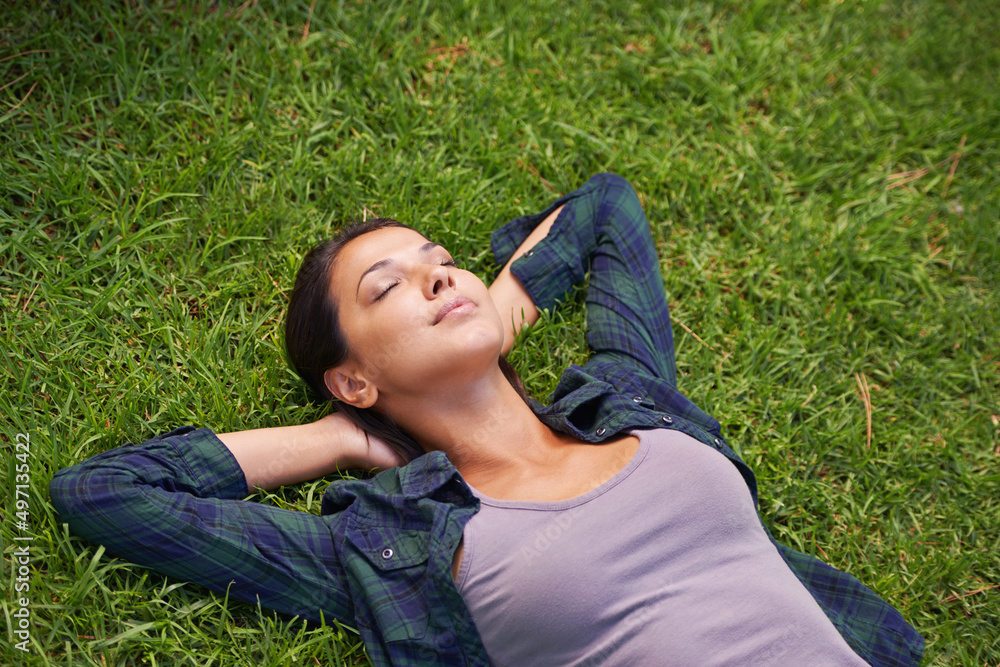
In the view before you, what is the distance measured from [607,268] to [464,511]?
55.3 inches

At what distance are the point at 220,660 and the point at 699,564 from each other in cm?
179

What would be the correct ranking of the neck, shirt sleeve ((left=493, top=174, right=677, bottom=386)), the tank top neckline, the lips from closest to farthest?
the tank top neckline
the lips
the neck
shirt sleeve ((left=493, top=174, right=677, bottom=386))

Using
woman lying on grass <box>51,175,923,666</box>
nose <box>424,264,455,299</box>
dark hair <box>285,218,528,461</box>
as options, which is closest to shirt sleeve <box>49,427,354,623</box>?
woman lying on grass <box>51,175,923,666</box>

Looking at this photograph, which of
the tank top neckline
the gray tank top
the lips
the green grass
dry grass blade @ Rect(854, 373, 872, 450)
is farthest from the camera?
dry grass blade @ Rect(854, 373, 872, 450)

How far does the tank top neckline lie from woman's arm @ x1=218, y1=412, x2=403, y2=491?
0.53 meters

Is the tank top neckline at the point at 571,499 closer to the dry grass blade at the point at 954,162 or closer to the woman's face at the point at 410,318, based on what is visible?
the woman's face at the point at 410,318

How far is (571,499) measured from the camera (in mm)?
2436

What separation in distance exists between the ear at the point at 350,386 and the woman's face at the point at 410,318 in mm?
40

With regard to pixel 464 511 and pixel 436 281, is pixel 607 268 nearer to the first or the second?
pixel 436 281

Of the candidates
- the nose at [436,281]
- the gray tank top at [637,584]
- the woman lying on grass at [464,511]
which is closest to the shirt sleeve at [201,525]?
the woman lying on grass at [464,511]

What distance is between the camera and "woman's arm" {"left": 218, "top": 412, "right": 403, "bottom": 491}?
269 centimetres

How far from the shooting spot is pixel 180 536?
238cm

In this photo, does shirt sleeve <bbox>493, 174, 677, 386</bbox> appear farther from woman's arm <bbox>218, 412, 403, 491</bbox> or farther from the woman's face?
woman's arm <bbox>218, 412, 403, 491</bbox>

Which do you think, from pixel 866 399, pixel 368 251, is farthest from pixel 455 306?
pixel 866 399
